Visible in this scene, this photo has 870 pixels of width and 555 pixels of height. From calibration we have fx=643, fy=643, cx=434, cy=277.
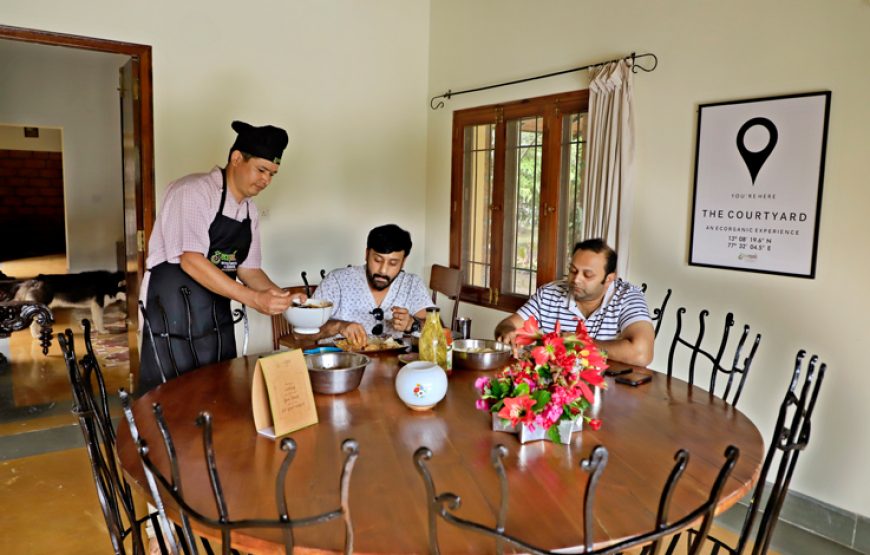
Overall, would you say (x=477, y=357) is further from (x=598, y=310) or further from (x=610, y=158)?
(x=610, y=158)

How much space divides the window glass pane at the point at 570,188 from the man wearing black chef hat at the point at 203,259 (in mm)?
1802

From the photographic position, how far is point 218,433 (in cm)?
144

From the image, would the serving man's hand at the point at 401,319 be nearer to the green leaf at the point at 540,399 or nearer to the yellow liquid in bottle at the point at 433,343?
the yellow liquid in bottle at the point at 433,343

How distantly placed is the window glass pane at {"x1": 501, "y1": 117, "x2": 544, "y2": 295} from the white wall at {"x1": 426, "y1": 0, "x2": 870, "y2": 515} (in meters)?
0.35

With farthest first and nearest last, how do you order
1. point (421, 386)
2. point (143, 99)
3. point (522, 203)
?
point (522, 203), point (143, 99), point (421, 386)

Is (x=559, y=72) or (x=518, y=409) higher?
(x=559, y=72)

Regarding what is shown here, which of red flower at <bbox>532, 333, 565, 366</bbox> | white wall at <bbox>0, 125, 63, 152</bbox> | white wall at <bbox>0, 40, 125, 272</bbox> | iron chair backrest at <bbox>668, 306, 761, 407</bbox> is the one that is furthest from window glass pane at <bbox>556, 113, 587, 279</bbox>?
white wall at <bbox>0, 125, 63, 152</bbox>

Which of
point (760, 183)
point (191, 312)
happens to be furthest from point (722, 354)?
point (191, 312)

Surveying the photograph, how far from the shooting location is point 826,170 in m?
2.51

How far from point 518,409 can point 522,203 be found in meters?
2.74

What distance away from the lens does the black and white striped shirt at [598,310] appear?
96.4 inches

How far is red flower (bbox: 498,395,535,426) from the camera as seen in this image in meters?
1.36

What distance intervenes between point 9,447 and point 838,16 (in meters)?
4.22

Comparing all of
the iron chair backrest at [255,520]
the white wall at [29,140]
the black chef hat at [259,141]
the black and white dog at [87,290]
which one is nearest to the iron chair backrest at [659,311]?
the black chef hat at [259,141]
